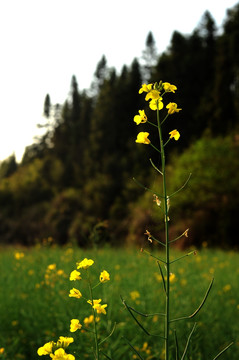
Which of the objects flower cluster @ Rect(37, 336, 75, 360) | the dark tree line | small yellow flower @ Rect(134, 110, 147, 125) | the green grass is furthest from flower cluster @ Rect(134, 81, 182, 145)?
the dark tree line

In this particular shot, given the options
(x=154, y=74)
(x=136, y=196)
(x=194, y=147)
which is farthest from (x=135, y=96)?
(x=194, y=147)

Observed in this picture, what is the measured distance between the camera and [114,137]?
117 feet

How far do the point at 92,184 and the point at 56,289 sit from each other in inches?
1093

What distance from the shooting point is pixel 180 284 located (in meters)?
6.17

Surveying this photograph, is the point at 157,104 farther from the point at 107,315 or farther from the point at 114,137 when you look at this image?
the point at 114,137

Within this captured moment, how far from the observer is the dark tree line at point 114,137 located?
98.4 ft

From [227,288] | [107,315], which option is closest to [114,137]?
[227,288]

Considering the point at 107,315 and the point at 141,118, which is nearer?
the point at 141,118

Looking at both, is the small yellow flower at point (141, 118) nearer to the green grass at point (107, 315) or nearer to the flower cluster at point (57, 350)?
the flower cluster at point (57, 350)

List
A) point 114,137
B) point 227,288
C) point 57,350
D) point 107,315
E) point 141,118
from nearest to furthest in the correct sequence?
point 57,350 → point 141,118 → point 107,315 → point 227,288 → point 114,137

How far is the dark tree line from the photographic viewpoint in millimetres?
29984

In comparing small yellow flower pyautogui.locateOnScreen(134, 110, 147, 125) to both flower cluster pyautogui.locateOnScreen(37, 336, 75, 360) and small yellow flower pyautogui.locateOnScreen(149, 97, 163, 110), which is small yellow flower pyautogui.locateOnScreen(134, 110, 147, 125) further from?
flower cluster pyautogui.locateOnScreen(37, 336, 75, 360)

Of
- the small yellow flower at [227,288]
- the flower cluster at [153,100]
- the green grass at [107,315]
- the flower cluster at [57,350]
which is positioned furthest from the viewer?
the small yellow flower at [227,288]

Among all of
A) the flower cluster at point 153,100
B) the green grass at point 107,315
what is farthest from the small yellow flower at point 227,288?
the flower cluster at point 153,100
